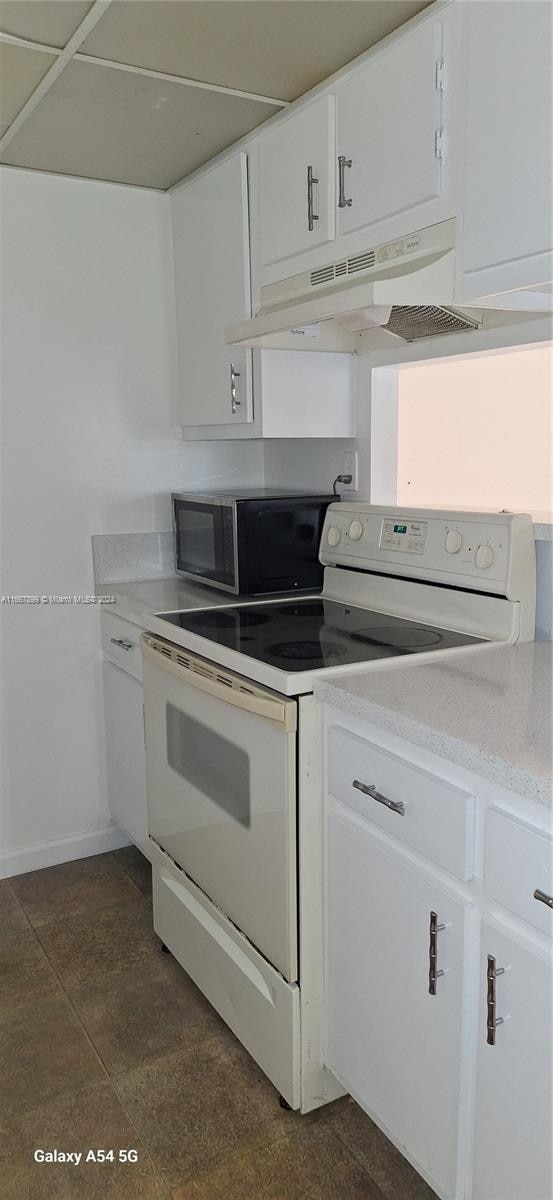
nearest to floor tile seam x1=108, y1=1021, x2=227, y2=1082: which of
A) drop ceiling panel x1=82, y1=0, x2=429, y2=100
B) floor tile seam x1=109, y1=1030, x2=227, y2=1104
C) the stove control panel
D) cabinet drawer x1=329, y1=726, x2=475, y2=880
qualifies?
floor tile seam x1=109, y1=1030, x2=227, y2=1104

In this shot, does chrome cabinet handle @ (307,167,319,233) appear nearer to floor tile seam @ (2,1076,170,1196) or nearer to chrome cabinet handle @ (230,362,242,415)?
chrome cabinet handle @ (230,362,242,415)

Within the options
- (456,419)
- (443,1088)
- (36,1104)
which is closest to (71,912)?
(36,1104)

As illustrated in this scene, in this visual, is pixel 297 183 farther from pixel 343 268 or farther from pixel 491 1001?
pixel 491 1001

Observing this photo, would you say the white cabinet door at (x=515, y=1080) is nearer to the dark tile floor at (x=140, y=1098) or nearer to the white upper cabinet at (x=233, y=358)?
the dark tile floor at (x=140, y=1098)

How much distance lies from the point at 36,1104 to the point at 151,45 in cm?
216

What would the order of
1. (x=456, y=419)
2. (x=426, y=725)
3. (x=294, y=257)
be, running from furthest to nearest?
1. (x=456, y=419)
2. (x=294, y=257)
3. (x=426, y=725)

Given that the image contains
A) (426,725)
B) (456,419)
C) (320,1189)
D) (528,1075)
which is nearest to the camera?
(528,1075)

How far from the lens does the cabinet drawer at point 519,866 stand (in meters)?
1.10

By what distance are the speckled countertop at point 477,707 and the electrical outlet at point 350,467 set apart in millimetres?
846

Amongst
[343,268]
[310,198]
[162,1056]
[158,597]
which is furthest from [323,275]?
[162,1056]

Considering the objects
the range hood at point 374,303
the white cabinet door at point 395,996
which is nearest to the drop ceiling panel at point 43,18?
the range hood at point 374,303

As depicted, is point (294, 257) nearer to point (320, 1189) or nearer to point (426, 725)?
point (426, 725)

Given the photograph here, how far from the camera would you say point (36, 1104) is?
5.83 feet

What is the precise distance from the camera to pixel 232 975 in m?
Result: 1.87
